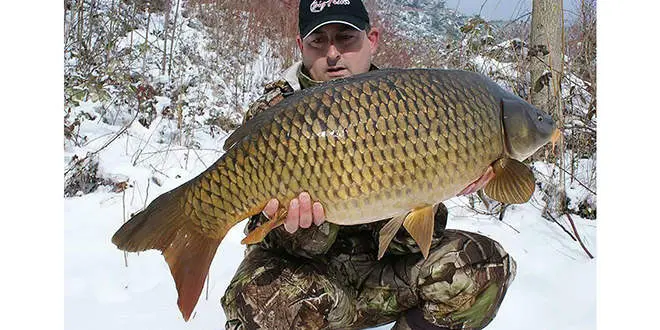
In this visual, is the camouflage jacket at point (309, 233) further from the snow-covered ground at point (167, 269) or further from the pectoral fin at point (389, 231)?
the snow-covered ground at point (167, 269)

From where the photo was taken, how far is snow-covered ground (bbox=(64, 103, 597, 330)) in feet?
5.44

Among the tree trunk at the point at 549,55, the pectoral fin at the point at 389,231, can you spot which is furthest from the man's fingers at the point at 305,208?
the tree trunk at the point at 549,55

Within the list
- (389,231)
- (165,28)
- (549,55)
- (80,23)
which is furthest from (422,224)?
(165,28)

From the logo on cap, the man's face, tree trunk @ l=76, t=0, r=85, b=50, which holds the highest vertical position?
tree trunk @ l=76, t=0, r=85, b=50

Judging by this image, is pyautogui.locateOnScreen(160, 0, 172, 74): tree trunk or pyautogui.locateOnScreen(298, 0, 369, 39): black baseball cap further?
pyautogui.locateOnScreen(160, 0, 172, 74): tree trunk

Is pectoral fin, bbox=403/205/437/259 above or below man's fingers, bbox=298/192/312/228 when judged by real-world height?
below

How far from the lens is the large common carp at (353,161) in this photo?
101cm

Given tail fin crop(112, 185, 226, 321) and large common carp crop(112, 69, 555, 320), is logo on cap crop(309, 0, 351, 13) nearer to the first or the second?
large common carp crop(112, 69, 555, 320)

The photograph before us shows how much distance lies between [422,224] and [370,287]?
17.6 inches

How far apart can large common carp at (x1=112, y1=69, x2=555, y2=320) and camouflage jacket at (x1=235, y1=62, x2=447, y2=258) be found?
0.86 ft

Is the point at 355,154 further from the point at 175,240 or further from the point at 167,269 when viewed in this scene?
the point at 167,269

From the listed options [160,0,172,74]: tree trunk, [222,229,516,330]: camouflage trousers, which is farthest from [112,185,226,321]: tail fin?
[160,0,172,74]: tree trunk

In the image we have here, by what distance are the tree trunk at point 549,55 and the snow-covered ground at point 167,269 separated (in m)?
0.46
